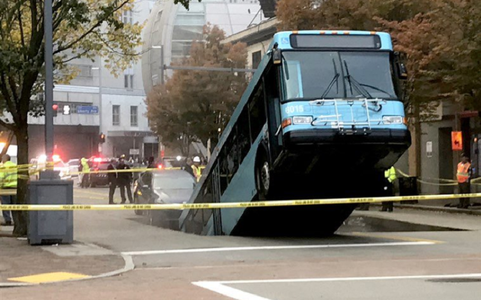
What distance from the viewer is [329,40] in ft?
47.8

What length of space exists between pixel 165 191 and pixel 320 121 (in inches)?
406

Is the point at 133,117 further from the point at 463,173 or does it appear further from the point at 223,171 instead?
the point at 223,171

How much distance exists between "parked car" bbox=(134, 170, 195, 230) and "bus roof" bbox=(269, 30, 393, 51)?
349 inches

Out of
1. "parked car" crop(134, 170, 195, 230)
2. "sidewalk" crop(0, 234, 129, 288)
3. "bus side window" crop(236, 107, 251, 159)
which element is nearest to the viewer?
"sidewalk" crop(0, 234, 129, 288)

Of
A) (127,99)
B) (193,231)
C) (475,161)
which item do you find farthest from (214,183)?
(127,99)

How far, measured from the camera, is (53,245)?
14.6 m

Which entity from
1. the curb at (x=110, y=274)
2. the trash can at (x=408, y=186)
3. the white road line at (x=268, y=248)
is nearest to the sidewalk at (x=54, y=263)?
the curb at (x=110, y=274)

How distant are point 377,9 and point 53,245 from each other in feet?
63.0

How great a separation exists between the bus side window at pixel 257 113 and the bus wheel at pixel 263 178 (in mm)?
608

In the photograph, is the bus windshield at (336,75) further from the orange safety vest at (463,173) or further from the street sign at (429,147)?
the street sign at (429,147)

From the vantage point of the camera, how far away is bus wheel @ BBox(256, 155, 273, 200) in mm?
14945

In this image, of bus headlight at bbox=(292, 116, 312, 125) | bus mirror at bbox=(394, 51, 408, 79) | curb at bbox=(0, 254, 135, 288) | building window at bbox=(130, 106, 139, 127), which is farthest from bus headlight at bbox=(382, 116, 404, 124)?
building window at bbox=(130, 106, 139, 127)

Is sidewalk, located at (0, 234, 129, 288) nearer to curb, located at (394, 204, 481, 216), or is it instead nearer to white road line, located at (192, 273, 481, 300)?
white road line, located at (192, 273, 481, 300)

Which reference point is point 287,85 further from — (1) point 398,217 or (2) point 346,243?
(1) point 398,217
